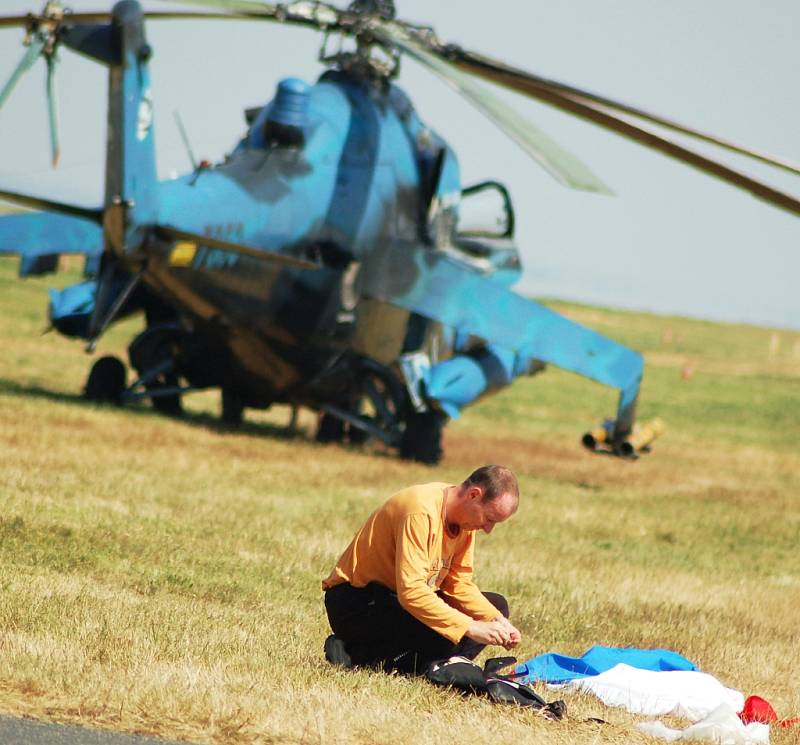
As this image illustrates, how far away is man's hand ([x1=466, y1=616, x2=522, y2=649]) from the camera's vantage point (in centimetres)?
726

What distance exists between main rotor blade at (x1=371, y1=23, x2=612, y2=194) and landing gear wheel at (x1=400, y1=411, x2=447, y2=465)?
17.0ft

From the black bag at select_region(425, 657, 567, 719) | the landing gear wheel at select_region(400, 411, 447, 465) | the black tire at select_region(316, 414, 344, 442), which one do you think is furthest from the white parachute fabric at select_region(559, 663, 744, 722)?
the black tire at select_region(316, 414, 344, 442)

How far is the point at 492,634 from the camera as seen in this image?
23.8 ft

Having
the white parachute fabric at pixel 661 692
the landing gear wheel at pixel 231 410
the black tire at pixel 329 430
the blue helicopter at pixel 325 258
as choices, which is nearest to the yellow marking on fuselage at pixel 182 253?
the blue helicopter at pixel 325 258

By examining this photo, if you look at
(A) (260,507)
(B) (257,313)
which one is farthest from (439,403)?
(A) (260,507)

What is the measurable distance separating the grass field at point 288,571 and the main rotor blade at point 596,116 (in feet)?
11.5

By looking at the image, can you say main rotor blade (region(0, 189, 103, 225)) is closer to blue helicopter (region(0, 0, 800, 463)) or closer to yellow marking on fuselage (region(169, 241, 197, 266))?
blue helicopter (region(0, 0, 800, 463))

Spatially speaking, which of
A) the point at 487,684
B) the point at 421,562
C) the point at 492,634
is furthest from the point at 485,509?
the point at 487,684

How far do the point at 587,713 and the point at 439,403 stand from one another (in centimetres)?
1172

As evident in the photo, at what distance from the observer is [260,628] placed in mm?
8727

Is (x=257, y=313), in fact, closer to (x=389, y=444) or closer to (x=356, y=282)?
(x=356, y=282)

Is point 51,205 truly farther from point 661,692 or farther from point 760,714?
point 760,714

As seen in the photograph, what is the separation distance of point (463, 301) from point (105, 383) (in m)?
5.60

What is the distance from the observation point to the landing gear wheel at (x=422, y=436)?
1952 centimetres
